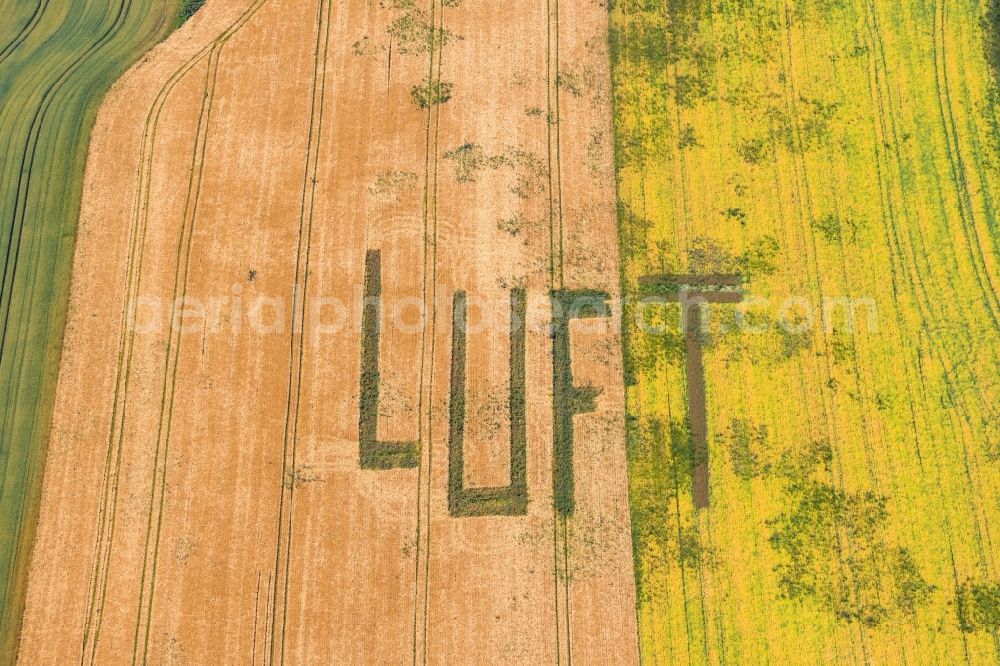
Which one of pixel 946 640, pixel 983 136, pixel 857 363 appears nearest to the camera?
pixel 946 640

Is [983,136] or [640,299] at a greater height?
[983,136]

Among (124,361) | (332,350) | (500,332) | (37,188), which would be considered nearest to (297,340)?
(332,350)

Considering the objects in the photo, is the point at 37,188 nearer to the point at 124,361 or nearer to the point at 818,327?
the point at 124,361

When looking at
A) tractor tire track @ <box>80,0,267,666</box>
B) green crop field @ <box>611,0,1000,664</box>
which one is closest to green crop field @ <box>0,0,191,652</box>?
tractor tire track @ <box>80,0,267,666</box>

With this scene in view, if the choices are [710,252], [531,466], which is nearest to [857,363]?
[710,252]

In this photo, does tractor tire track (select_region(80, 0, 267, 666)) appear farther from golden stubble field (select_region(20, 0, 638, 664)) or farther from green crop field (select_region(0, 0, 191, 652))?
green crop field (select_region(0, 0, 191, 652))

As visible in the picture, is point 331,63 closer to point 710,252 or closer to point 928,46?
point 710,252
